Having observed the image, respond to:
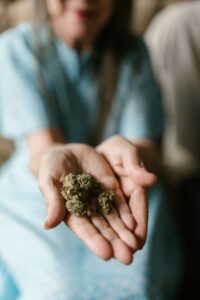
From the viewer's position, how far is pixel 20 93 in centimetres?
88

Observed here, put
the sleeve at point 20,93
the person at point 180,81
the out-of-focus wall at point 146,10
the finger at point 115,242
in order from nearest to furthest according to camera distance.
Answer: the finger at point 115,242 → the sleeve at point 20,93 → the person at point 180,81 → the out-of-focus wall at point 146,10

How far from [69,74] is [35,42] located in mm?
100

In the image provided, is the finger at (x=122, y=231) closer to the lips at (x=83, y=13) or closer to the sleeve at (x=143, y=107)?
the sleeve at (x=143, y=107)

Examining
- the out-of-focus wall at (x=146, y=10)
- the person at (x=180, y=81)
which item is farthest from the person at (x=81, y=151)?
the out-of-focus wall at (x=146, y=10)

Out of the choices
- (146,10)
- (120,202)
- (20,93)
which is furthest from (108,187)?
(146,10)

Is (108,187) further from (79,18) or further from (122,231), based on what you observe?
(79,18)

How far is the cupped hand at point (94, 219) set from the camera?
1.81ft

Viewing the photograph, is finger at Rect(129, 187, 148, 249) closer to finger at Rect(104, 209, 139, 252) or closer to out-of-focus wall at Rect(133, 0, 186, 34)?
finger at Rect(104, 209, 139, 252)

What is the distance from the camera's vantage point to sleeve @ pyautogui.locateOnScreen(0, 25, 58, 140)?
2.87 feet

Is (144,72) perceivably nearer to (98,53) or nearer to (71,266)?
(98,53)

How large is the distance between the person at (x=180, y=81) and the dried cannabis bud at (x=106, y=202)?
52 cm

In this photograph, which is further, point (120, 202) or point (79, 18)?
point (79, 18)

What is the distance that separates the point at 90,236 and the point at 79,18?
51cm

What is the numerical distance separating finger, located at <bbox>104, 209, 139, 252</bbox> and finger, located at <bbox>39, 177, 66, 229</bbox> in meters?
0.07
